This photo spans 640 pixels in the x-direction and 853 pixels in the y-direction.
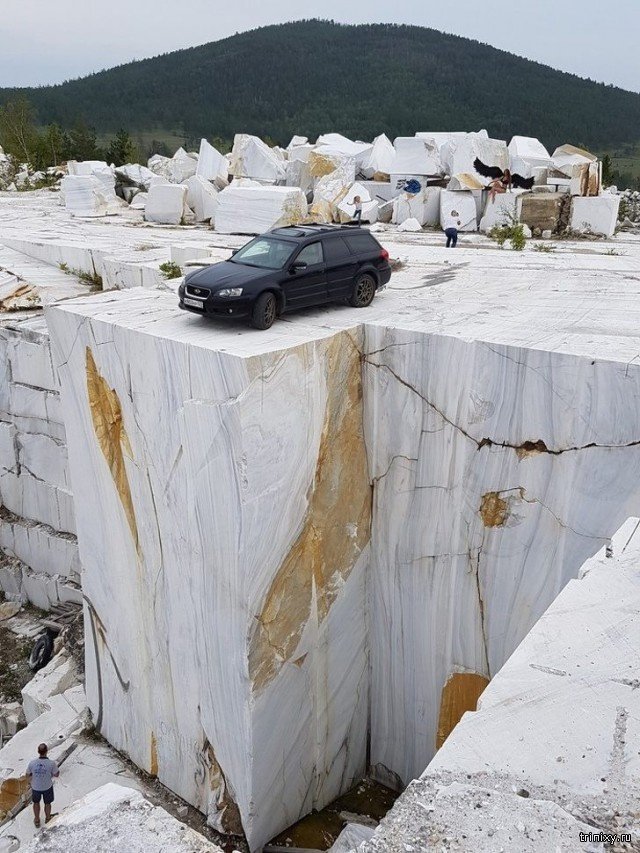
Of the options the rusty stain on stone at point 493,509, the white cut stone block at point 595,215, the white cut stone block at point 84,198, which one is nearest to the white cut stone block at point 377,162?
the white cut stone block at point 595,215

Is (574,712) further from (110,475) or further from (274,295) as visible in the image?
(110,475)

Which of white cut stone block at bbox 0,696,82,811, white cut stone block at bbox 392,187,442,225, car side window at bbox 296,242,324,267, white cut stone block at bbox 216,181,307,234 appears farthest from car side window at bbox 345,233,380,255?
white cut stone block at bbox 392,187,442,225

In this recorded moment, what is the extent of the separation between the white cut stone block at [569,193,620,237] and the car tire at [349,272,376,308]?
30.3ft

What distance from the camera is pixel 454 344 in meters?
6.39

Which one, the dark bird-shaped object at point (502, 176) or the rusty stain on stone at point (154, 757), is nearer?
the rusty stain on stone at point (154, 757)

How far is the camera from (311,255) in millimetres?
7125

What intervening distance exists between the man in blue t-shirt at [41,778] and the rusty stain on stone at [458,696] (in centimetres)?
374

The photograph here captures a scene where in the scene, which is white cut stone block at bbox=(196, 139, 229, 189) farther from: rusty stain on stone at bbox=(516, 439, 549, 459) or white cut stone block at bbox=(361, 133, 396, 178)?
rusty stain on stone at bbox=(516, 439, 549, 459)

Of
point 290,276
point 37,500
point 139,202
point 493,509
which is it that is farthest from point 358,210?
point 493,509

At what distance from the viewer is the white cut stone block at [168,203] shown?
18.5m

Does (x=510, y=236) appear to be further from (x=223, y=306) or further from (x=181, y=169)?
(x=181, y=169)

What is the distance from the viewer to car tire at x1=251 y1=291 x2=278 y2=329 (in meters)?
6.54

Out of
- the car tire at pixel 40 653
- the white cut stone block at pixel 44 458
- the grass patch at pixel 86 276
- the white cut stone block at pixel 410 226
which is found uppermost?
the white cut stone block at pixel 410 226

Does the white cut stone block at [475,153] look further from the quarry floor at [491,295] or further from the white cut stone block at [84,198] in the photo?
the white cut stone block at [84,198]
